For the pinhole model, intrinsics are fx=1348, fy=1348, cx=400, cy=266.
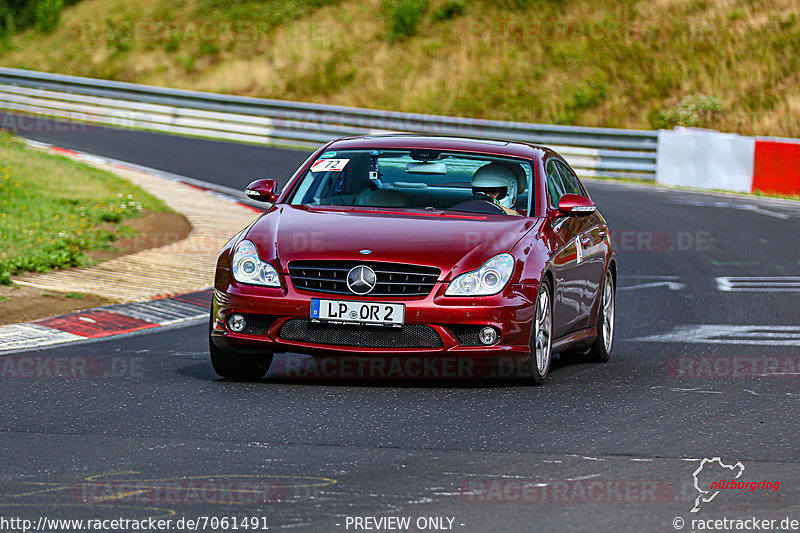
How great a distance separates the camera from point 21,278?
1277cm

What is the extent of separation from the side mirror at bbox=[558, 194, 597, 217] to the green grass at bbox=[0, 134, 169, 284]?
18.8 ft

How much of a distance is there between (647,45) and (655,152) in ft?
41.3

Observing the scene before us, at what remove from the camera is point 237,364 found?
8445 millimetres

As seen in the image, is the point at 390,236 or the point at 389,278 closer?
the point at 389,278

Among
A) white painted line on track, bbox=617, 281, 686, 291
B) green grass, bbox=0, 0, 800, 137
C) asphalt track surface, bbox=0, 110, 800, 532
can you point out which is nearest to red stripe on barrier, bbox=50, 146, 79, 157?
white painted line on track, bbox=617, 281, 686, 291

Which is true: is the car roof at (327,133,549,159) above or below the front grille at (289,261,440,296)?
above

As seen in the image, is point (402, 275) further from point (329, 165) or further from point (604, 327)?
point (604, 327)

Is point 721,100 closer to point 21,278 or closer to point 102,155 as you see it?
point 102,155

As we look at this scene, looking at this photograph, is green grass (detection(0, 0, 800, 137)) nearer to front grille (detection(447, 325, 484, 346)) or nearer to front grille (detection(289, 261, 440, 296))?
front grille (detection(447, 325, 484, 346))

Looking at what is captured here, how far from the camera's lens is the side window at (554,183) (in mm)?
9445

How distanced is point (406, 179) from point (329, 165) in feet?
1.84

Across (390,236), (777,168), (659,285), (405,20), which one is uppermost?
(405,20)

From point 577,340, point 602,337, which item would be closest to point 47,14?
point 602,337

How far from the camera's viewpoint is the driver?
9258 mm
